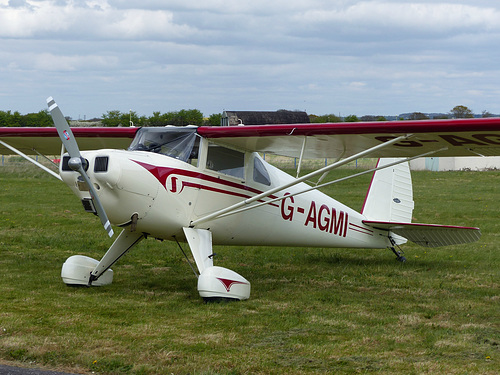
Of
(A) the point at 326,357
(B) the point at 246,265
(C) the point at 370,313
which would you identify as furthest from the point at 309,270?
(A) the point at 326,357

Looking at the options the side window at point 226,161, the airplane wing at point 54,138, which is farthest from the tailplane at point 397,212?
the airplane wing at point 54,138

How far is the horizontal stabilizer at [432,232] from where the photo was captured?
10.4 meters

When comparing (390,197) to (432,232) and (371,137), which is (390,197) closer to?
(432,232)

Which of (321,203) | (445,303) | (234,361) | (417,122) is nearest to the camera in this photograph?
(234,361)

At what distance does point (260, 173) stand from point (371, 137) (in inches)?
78.5

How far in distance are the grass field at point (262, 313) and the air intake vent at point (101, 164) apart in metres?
1.67

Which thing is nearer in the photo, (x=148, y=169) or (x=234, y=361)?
(x=234, y=361)

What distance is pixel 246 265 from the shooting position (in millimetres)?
11539

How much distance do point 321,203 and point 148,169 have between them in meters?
3.64

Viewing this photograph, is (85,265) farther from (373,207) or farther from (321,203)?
(373,207)

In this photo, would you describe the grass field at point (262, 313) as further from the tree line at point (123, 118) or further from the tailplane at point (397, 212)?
the tree line at point (123, 118)

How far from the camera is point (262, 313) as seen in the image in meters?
7.60

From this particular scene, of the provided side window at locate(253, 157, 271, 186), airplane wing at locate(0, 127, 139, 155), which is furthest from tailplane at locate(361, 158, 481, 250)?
airplane wing at locate(0, 127, 139, 155)

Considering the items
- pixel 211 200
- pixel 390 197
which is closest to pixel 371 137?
pixel 211 200
